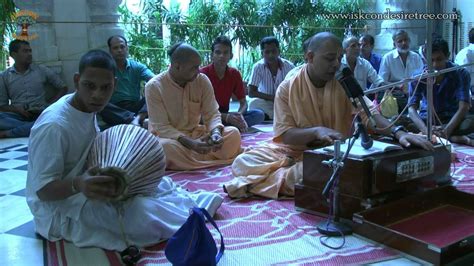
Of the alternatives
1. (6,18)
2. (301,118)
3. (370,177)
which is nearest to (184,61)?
(301,118)

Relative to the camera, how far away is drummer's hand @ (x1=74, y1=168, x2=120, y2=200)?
214cm

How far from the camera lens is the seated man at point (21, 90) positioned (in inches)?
222

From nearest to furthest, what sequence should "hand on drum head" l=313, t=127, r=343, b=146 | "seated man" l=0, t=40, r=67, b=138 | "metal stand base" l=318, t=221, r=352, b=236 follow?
1. "metal stand base" l=318, t=221, r=352, b=236
2. "hand on drum head" l=313, t=127, r=343, b=146
3. "seated man" l=0, t=40, r=67, b=138

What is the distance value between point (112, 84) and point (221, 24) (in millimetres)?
5504

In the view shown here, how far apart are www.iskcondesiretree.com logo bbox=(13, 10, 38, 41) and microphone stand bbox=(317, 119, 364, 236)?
4.96 meters

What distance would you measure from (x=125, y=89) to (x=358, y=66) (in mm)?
2899

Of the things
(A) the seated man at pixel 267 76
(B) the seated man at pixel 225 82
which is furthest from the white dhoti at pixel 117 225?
(A) the seated man at pixel 267 76

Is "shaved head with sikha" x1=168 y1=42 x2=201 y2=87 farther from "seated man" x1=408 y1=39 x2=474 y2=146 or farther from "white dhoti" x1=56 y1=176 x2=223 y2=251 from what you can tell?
"seated man" x1=408 y1=39 x2=474 y2=146

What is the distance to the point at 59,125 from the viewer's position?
7.59ft

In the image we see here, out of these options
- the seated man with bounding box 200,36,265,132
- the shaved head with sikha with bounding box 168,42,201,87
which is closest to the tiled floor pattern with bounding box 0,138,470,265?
the shaved head with sikha with bounding box 168,42,201,87

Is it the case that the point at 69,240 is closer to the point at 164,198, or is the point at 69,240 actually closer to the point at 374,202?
the point at 164,198

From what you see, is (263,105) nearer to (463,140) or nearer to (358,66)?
(358,66)

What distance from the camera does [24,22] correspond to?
242 inches

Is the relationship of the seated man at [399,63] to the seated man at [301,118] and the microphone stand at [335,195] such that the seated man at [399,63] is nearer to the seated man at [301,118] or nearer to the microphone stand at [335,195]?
the seated man at [301,118]
